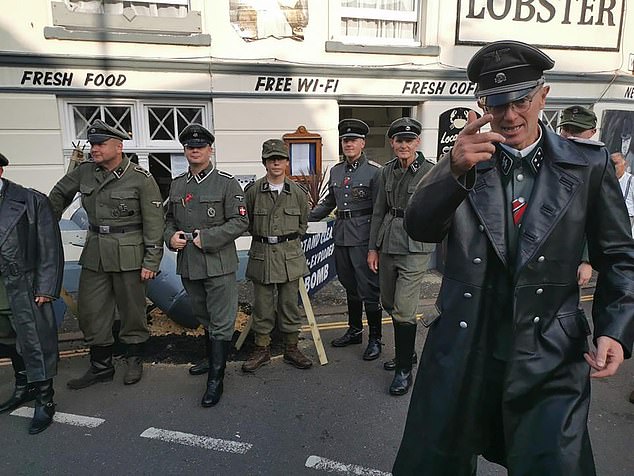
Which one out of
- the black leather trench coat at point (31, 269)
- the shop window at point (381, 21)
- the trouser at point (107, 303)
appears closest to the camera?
the black leather trench coat at point (31, 269)

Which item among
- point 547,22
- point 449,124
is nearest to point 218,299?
point 449,124

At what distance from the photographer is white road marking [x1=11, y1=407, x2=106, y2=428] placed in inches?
135

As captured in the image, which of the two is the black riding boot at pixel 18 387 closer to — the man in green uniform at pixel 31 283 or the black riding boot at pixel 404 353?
the man in green uniform at pixel 31 283

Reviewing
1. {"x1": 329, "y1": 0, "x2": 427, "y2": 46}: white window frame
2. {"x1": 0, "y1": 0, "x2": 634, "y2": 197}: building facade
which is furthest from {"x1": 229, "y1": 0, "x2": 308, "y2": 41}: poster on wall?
{"x1": 329, "y1": 0, "x2": 427, "y2": 46}: white window frame

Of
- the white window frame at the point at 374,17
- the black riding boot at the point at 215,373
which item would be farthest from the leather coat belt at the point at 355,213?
the white window frame at the point at 374,17

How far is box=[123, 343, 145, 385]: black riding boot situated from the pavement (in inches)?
3.1

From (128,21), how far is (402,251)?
16.6 feet

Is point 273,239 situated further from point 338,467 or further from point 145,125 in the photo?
point 145,125

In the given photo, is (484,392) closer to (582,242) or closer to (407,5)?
(582,242)

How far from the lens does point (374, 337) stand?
14.9 ft

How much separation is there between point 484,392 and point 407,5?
717 centimetres

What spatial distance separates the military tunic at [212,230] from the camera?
12.6ft

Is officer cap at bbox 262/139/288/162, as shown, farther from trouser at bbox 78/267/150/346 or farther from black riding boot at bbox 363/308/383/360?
black riding boot at bbox 363/308/383/360

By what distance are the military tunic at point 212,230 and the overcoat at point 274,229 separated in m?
0.22
